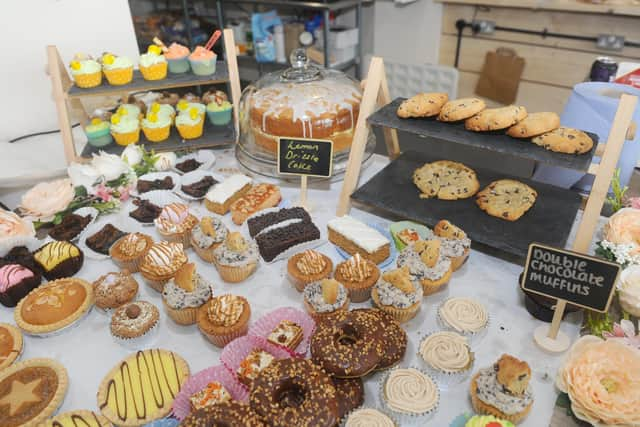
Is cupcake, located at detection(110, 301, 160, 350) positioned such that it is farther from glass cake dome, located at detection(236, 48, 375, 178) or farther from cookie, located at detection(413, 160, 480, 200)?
cookie, located at detection(413, 160, 480, 200)

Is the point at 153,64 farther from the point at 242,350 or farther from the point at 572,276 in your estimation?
the point at 572,276

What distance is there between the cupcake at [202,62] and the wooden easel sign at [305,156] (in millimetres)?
828

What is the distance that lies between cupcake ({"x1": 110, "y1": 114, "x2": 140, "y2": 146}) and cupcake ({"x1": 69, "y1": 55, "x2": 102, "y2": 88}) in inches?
8.7

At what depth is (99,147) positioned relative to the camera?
2711 millimetres

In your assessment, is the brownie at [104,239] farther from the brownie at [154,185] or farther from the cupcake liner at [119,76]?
the cupcake liner at [119,76]

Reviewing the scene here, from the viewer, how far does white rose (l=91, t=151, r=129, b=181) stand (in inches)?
93.7

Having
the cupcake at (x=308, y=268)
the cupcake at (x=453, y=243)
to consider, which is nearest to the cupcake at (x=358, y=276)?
the cupcake at (x=308, y=268)

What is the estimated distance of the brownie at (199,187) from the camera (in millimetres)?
2354

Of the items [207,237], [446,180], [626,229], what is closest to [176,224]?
[207,237]

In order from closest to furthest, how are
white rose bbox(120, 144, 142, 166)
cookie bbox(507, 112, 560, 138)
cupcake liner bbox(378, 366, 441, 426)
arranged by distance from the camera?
cupcake liner bbox(378, 366, 441, 426) → cookie bbox(507, 112, 560, 138) → white rose bbox(120, 144, 142, 166)

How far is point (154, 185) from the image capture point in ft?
7.92

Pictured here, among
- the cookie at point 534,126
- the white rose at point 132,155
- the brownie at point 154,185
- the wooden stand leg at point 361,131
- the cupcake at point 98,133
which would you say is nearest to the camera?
the cookie at point 534,126

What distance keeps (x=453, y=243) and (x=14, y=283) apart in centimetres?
170

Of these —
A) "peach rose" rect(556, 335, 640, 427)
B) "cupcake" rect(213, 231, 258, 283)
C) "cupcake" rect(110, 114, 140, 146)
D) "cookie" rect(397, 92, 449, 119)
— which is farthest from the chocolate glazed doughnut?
"cupcake" rect(110, 114, 140, 146)
